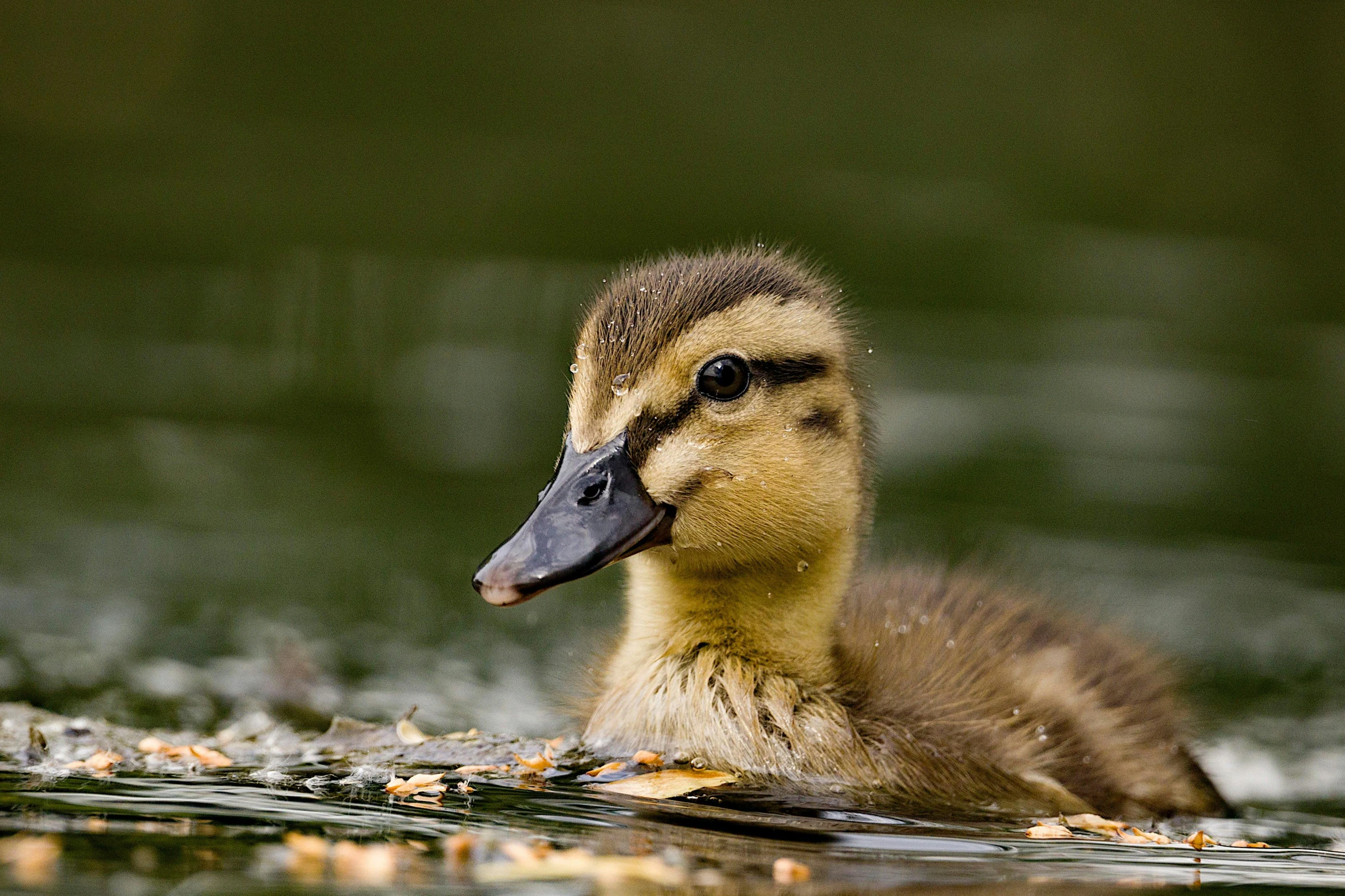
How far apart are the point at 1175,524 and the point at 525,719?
4028mm

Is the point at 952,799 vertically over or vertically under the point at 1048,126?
under

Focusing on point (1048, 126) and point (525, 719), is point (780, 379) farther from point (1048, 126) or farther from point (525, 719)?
point (1048, 126)

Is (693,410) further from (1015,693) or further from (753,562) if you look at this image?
(1015,693)

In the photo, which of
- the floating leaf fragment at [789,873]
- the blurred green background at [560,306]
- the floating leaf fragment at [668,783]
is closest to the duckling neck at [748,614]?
the floating leaf fragment at [668,783]

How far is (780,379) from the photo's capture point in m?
4.50

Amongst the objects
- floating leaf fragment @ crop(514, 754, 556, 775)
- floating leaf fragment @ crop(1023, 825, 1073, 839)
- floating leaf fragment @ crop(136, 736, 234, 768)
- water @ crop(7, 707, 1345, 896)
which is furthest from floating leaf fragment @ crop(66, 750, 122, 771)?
Result: floating leaf fragment @ crop(1023, 825, 1073, 839)

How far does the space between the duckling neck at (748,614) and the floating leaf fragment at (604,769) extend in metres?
0.38

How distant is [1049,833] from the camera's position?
400 cm

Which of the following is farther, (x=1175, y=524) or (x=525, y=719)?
(x=1175, y=524)

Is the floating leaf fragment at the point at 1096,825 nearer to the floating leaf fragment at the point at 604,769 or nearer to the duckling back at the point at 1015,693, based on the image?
the duckling back at the point at 1015,693

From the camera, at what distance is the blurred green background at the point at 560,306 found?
22.6 ft

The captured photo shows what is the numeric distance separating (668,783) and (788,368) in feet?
3.72

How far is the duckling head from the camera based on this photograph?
4.13 metres

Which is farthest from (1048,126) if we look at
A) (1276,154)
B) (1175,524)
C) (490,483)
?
(490,483)
